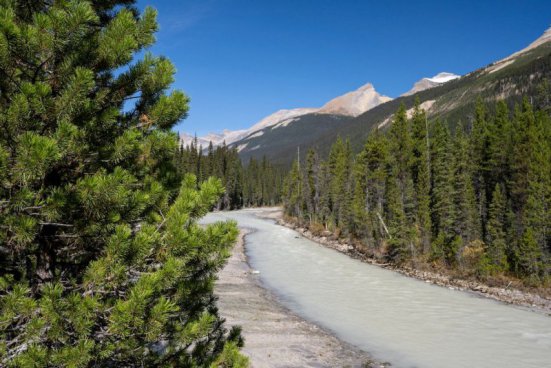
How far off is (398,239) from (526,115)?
1283cm

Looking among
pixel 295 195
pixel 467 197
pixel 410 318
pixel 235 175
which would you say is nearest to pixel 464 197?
pixel 467 197

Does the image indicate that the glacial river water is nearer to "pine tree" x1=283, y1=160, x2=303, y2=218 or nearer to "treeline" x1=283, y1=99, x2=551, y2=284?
"treeline" x1=283, y1=99, x2=551, y2=284

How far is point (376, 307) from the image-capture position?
1798 cm

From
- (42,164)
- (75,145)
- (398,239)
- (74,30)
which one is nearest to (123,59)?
(74,30)

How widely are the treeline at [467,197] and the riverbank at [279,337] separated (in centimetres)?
1485

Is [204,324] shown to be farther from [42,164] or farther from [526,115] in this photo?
[526,115]

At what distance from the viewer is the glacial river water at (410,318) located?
12.3m

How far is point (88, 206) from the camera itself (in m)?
3.70

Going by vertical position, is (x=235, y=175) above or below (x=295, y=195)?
above

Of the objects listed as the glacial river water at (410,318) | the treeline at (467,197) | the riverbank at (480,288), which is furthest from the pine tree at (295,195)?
the glacial river water at (410,318)

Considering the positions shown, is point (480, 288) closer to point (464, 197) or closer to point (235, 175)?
point (464, 197)

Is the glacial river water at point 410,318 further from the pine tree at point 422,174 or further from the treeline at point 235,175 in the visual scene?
the treeline at point 235,175

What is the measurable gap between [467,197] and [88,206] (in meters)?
31.6

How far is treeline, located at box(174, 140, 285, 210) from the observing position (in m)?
114
